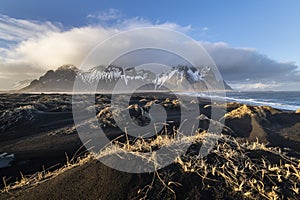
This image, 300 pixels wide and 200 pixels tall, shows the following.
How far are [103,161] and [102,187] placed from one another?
0.51 meters

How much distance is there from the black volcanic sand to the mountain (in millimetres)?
32217

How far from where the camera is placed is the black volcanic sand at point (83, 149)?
10.7ft

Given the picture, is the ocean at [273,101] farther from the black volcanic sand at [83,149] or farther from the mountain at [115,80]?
the black volcanic sand at [83,149]

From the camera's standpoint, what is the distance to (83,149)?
963cm

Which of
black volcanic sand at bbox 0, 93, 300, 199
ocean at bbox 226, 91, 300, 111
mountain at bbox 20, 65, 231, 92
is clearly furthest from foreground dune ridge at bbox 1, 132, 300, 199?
mountain at bbox 20, 65, 231, 92

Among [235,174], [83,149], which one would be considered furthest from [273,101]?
[235,174]

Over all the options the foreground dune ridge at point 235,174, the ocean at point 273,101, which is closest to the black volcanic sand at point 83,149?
the foreground dune ridge at point 235,174

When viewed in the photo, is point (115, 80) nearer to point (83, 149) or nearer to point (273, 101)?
point (273, 101)

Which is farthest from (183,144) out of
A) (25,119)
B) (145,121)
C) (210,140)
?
(25,119)

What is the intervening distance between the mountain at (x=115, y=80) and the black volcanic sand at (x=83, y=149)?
106 ft

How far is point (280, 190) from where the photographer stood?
320 cm

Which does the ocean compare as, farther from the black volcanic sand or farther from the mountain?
the black volcanic sand

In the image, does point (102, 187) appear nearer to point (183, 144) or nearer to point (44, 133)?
point (183, 144)

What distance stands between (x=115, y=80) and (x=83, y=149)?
89.1 metres
